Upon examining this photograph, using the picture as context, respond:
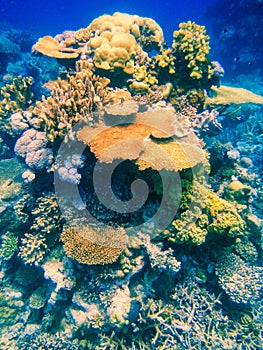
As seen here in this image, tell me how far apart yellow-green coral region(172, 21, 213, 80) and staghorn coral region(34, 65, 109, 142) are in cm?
237

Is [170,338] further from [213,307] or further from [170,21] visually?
[170,21]

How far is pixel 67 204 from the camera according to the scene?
405cm

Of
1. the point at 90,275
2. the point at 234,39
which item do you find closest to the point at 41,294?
the point at 90,275

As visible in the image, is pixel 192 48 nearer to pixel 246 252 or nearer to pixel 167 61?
pixel 167 61

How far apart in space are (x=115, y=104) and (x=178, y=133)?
123 centimetres

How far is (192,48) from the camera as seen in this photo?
5.22m

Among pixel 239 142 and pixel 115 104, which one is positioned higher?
pixel 239 142

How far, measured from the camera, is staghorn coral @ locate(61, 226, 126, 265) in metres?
3.71

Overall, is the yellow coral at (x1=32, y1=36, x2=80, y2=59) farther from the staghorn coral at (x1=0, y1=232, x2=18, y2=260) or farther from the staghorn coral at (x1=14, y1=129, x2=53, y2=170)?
the staghorn coral at (x1=0, y1=232, x2=18, y2=260)

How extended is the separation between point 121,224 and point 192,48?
14.1 ft

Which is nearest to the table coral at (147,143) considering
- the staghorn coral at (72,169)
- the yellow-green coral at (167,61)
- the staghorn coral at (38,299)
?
the staghorn coral at (72,169)

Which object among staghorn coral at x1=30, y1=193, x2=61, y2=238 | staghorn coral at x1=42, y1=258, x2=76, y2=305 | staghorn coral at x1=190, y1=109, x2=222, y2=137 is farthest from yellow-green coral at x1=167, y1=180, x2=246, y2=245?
staghorn coral at x1=30, y1=193, x2=61, y2=238

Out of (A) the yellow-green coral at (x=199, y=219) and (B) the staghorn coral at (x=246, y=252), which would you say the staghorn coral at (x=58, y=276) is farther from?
(B) the staghorn coral at (x=246, y=252)

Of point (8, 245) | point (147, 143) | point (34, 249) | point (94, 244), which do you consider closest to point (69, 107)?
point (147, 143)
